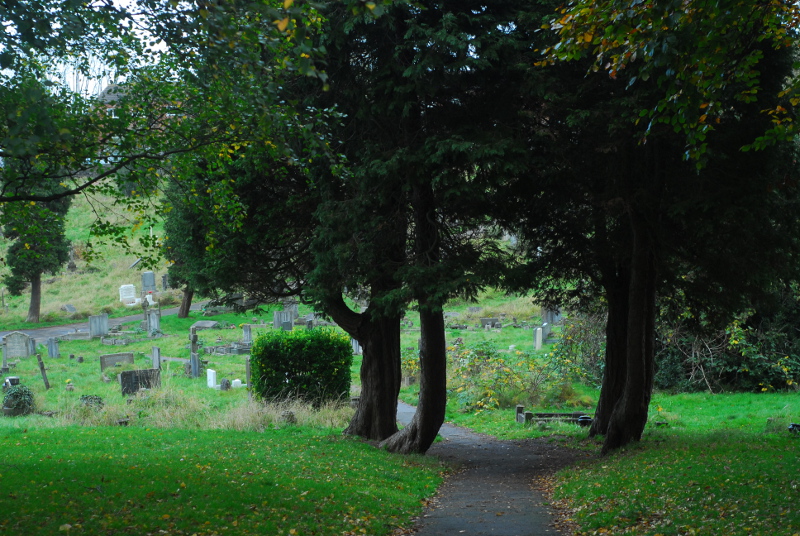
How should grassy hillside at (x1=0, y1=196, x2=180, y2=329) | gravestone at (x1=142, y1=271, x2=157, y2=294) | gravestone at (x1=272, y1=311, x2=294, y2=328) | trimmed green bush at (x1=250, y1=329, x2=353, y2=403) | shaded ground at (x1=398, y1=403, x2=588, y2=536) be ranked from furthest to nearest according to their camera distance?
gravestone at (x1=142, y1=271, x2=157, y2=294) → grassy hillside at (x1=0, y1=196, x2=180, y2=329) → gravestone at (x1=272, y1=311, x2=294, y2=328) → trimmed green bush at (x1=250, y1=329, x2=353, y2=403) → shaded ground at (x1=398, y1=403, x2=588, y2=536)

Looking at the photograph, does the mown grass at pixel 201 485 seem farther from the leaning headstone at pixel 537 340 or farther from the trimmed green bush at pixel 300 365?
the leaning headstone at pixel 537 340

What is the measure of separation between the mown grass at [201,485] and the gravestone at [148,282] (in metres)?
38.1

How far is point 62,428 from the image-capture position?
15.3 metres

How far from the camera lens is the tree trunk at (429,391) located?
1375cm

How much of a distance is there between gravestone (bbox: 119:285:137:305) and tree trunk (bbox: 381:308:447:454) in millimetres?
38972

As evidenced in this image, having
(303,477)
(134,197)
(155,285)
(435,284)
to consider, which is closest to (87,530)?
(303,477)

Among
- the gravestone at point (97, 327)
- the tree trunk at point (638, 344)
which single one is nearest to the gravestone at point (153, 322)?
the gravestone at point (97, 327)

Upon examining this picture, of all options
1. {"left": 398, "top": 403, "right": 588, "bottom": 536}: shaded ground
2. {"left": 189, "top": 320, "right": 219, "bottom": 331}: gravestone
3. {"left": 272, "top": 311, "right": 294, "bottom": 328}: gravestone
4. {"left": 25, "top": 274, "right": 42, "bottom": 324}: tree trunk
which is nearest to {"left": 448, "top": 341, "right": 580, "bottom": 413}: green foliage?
{"left": 398, "top": 403, "right": 588, "bottom": 536}: shaded ground

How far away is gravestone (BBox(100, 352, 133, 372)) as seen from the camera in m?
27.0

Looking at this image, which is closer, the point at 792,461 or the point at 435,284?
the point at 792,461

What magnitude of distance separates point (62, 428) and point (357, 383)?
38.0 feet

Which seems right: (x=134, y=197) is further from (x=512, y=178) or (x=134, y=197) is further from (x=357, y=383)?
(x=357, y=383)

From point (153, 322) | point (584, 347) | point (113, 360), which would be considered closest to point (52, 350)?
point (113, 360)

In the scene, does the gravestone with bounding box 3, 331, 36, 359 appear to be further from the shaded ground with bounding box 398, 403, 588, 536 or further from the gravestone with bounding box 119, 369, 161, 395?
the shaded ground with bounding box 398, 403, 588, 536
